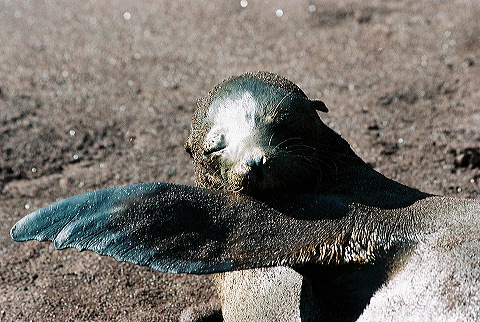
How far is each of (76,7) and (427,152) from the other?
5.40 m

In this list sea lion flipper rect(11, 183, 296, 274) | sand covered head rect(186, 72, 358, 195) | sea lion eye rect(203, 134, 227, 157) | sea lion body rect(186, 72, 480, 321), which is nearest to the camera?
sea lion flipper rect(11, 183, 296, 274)

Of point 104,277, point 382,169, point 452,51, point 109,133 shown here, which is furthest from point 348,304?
point 452,51

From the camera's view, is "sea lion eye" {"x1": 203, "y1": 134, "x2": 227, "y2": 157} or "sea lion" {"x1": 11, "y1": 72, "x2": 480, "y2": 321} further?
"sea lion eye" {"x1": 203, "y1": 134, "x2": 227, "y2": 157}

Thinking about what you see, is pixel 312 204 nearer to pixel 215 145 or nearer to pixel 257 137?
pixel 257 137

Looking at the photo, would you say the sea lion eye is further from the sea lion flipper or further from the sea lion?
the sea lion flipper

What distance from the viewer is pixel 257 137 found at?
3.55 meters

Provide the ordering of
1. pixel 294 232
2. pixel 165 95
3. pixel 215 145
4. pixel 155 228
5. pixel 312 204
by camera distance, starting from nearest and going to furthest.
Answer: pixel 155 228 < pixel 294 232 < pixel 312 204 < pixel 215 145 < pixel 165 95

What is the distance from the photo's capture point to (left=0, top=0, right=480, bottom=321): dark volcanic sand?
15.7ft

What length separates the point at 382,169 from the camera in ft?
18.8

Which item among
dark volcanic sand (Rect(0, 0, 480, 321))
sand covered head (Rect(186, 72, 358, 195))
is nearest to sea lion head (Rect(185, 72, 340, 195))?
sand covered head (Rect(186, 72, 358, 195))

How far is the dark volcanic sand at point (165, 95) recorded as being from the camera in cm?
480

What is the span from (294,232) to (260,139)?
0.62 m

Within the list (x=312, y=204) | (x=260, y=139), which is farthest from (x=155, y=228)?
(x=260, y=139)

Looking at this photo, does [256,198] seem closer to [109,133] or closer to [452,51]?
[109,133]
